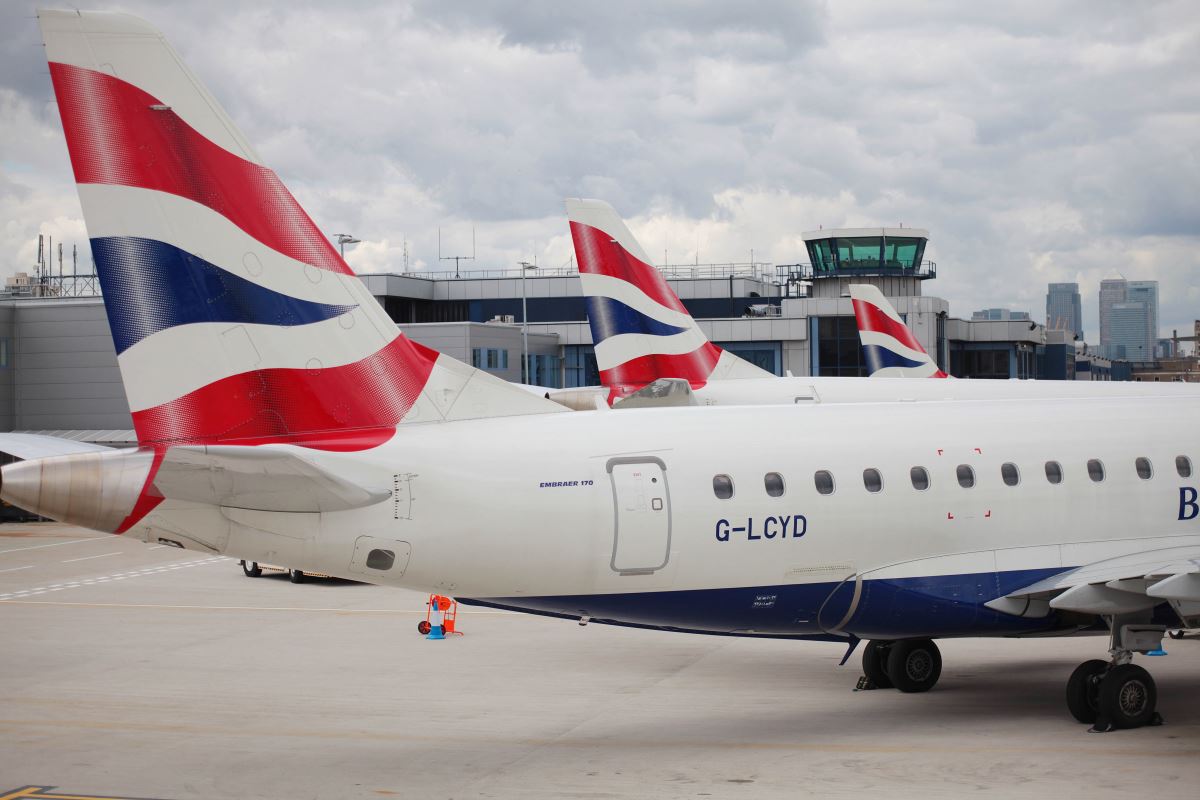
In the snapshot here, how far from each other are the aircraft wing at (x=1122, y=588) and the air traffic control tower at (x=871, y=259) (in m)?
69.2

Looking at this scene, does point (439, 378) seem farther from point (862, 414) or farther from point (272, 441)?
point (862, 414)

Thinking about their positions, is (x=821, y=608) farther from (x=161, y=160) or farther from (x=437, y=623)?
(x=437, y=623)

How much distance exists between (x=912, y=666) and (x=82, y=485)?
13.3 m

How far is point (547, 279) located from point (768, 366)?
87.7 ft

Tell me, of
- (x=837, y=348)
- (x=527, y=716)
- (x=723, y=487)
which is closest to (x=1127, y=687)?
(x=723, y=487)

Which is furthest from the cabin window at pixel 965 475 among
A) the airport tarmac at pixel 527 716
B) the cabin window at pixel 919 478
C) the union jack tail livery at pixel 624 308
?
the union jack tail livery at pixel 624 308

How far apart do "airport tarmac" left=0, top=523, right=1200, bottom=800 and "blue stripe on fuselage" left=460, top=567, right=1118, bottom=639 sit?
1.50m

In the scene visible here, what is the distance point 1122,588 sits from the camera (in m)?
17.1

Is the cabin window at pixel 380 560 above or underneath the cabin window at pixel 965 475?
underneath

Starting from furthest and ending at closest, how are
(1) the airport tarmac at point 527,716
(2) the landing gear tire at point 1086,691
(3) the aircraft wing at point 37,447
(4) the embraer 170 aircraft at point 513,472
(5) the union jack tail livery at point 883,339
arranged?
(5) the union jack tail livery at point 883,339
(2) the landing gear tire at point 1086,691
(1) the airport tarmac at point 527,716
(4) the embraer 170 aircraft at point 513,472
(3) the aircraft wing at point 37,447

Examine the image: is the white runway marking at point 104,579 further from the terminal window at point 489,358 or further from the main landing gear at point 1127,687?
the terminal window at point 489,358

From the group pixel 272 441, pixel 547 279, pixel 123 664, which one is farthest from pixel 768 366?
pixel 272 441

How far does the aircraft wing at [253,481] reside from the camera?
14.1 meters

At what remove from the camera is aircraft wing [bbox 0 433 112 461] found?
1444 cm
